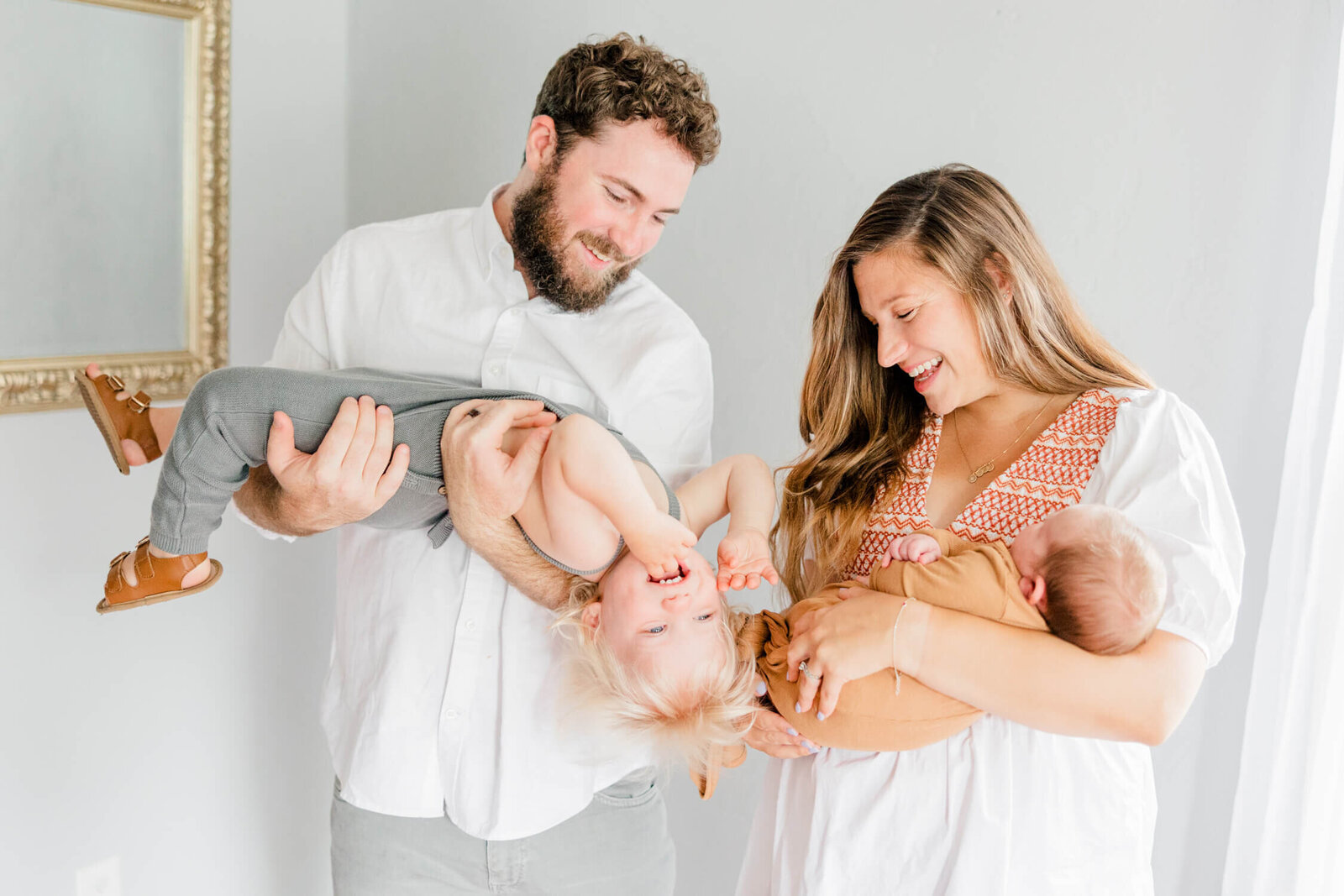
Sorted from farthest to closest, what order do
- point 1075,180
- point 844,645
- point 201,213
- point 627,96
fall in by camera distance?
point 201,213, point 1075,180, point 627,96, point 844,645

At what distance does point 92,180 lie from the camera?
2.13 metres

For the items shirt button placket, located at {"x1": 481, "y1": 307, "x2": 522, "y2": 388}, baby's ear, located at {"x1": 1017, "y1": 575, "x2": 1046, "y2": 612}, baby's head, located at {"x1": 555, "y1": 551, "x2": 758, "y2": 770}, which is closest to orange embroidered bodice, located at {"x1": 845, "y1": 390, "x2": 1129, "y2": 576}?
baby's ear, located at {"x1": 1017, "y1": 575, "x2": 1046, "y2": 612}

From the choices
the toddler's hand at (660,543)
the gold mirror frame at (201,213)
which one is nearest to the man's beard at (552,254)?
the toddler's hand at (660,543)

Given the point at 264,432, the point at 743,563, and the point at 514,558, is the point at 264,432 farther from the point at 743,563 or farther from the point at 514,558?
the point at 743,563

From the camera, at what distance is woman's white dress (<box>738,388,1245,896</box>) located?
1258 millimetres

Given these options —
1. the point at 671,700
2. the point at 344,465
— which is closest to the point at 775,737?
the point at 671,700

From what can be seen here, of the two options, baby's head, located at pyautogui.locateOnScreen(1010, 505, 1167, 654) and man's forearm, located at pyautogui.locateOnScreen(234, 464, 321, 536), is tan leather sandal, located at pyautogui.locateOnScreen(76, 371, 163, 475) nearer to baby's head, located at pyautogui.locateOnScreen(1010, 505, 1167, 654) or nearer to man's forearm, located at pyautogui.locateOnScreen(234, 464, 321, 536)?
man's forearm, located at pyautogui.locateOnScreen(234, 464, 321, 536)

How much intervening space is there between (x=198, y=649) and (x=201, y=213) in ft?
3.51

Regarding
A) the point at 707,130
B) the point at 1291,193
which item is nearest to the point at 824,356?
the point at 707,130

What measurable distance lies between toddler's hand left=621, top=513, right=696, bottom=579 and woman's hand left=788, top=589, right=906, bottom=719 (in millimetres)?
213

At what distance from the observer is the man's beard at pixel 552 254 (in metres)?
1.68

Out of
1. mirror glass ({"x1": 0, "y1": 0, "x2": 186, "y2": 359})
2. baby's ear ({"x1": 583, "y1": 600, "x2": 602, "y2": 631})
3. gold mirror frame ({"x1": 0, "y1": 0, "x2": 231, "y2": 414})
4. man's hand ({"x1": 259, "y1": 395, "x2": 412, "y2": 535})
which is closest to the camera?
man's hand ({"x1": 259, "y1": 395, "x2": 412, "y2": 535})

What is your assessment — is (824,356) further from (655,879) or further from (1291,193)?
(655,879)

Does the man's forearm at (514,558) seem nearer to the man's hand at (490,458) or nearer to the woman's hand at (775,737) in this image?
the man's hand at (490,458)
